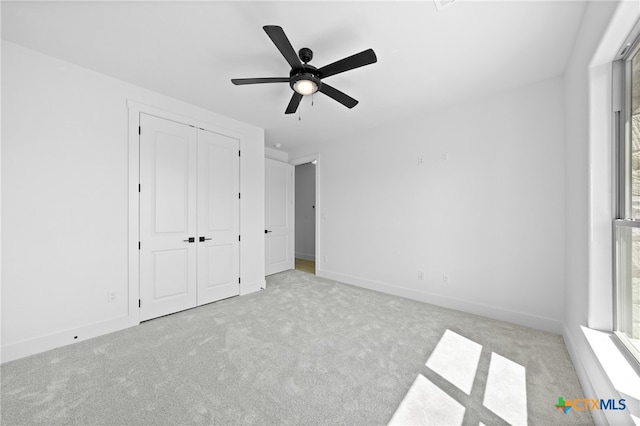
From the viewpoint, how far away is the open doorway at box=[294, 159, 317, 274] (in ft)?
21.3

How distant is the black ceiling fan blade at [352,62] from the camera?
63.7 inches

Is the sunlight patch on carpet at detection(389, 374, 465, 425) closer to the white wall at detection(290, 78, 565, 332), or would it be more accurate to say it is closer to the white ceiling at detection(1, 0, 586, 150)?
the white wall at detection(290, 78, 565, 332)

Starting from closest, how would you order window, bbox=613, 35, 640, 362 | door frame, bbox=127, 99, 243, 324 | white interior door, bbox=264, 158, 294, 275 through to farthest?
window, bbox=613, 35, 640, 362 < door frame, bbox=127, 99, 243, 324 < white interior door, bbox=264, 158, 294, 275

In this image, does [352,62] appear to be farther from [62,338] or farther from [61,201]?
[62,338]

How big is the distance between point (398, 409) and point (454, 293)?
2003 mm

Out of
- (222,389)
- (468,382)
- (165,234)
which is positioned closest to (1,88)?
(165,234)

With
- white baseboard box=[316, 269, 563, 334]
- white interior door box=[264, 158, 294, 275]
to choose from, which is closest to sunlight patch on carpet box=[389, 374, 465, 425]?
white baseboard box=[316, 269, 563, 334]

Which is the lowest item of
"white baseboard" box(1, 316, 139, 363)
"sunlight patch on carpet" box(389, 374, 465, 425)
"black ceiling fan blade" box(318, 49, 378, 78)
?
"sunlight patch on carpet" box(389, 374, 465, 425)

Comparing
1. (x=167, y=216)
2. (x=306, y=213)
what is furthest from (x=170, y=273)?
(x=306, y=213)

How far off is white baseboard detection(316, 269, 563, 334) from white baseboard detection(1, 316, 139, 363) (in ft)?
10.3

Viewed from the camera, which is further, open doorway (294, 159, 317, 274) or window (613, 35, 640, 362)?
open doorway (294, 159, 317, 274)

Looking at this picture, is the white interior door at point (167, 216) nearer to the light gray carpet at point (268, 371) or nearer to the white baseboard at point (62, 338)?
the white baseboard at point (62, 338)

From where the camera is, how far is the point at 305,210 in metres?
6.72

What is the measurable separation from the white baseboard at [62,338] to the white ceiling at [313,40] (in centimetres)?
259
